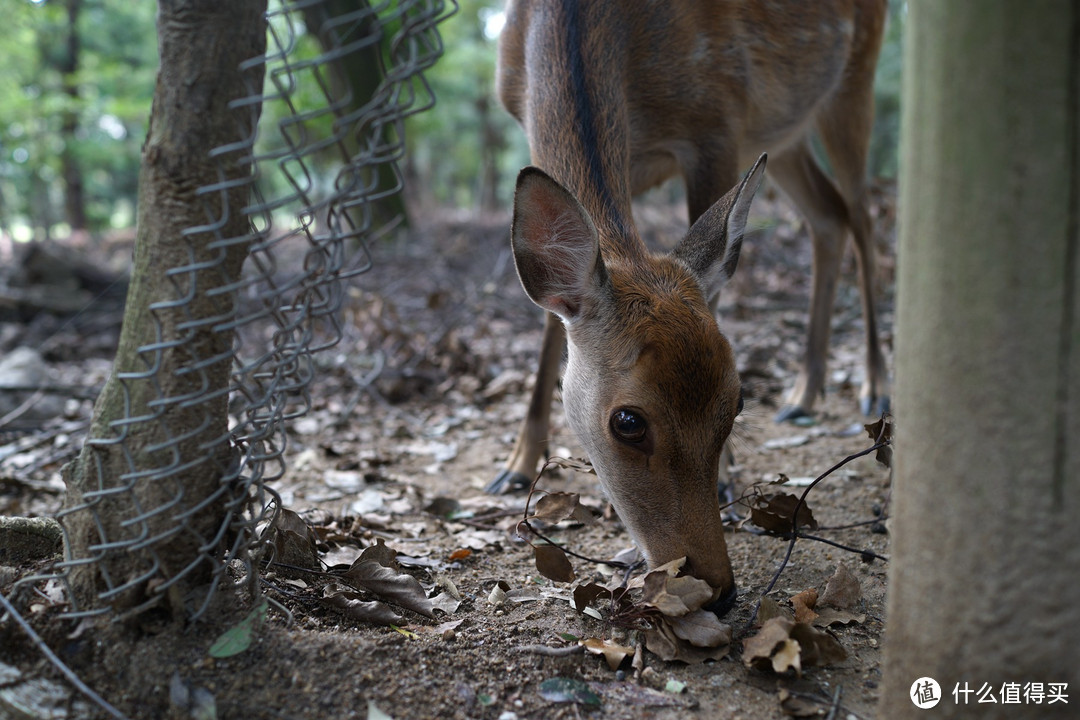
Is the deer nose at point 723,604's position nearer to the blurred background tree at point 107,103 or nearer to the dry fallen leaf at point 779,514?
the dry fallen leaf at point 779,514

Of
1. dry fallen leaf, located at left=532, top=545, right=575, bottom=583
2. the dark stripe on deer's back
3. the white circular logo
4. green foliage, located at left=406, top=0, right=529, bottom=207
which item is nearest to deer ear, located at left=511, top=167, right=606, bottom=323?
the dark stripe on deer's back

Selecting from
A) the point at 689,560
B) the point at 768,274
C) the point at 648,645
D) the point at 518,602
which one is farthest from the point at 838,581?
the point at 768,274

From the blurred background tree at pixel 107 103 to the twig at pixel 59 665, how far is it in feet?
31.0

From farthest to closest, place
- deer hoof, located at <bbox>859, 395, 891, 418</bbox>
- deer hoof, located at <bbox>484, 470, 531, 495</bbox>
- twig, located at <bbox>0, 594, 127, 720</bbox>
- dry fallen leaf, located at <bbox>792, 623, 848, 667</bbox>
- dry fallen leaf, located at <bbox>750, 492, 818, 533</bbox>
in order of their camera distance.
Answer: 1. deer hoof, located at <bbox>859, 395, 891, 418</bbox>
2. deer hoof, located at <bbox>484, 470, 531, 495</bbox>
3. dry fallen leaf, located at <bbox>750, 492, 818, 533</bbox>
4. dry fallen leaf, located at <bbox>792, 623, 848, 667</bbox>
5. twig, located at <bbox>0, 594, 127, 720</bbox>

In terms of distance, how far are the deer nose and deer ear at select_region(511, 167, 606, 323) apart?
107 centimetres

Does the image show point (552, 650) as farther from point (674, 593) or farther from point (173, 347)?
point (173, 347)

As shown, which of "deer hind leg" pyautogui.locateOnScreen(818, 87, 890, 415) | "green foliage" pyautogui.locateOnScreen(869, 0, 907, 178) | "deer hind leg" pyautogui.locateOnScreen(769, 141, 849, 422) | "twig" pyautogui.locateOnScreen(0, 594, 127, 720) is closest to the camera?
"twig" pyautogui.locateOnScreen(0, 594, 127, 720)

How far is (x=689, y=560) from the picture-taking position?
8.03 feet

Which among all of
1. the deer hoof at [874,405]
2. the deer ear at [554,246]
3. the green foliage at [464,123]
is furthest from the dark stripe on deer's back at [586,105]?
the green foliage at [464,123]

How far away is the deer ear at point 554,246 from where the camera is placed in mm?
2637

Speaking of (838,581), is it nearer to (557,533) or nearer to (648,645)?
(648,645)

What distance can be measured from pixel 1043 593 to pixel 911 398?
0.42 m

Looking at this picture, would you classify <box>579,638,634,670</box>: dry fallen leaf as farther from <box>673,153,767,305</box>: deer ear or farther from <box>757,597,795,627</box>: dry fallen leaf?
<box>673,153,767,305</box>: deer ear

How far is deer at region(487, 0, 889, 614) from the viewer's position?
2543mm
